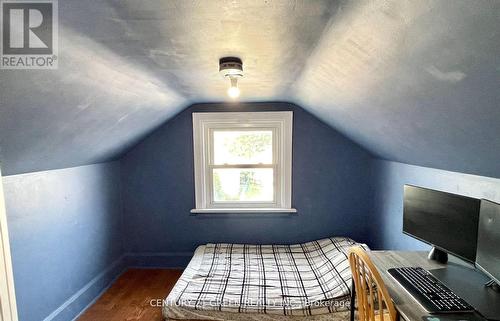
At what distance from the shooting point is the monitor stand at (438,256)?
1550mm

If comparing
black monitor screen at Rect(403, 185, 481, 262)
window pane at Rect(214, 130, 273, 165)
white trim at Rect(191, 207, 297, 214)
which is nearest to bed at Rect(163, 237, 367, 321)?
white trim at Rect(191, 207, 297, 214)

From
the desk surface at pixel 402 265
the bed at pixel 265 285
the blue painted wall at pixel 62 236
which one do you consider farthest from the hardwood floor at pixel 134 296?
the desk surface at pixel 402 265

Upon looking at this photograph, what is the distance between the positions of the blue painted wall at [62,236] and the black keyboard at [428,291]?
2.42 metres

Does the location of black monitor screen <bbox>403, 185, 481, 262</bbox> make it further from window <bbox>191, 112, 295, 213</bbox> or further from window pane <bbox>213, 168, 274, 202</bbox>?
window pane <bbox>213, 168, 274, 202</bbox>

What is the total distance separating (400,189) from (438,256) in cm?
90

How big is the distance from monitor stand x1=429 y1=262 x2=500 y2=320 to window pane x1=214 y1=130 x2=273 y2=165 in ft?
6.44

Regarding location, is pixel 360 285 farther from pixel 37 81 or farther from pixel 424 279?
pixel 37 81

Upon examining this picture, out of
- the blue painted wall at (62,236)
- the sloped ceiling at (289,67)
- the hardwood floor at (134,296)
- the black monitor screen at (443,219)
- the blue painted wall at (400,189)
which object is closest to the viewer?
the sloped ceiling at (289,67)

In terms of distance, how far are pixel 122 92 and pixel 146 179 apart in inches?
63.6

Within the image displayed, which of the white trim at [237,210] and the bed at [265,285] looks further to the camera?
the white trim at [237,210]

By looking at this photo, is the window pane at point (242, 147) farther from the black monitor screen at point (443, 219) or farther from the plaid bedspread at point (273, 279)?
the black monitor screen at point (443, 219)

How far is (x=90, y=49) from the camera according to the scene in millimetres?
1121

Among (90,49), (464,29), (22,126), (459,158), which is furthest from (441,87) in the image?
(22,126)

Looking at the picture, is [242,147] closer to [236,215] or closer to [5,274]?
[236,215]
